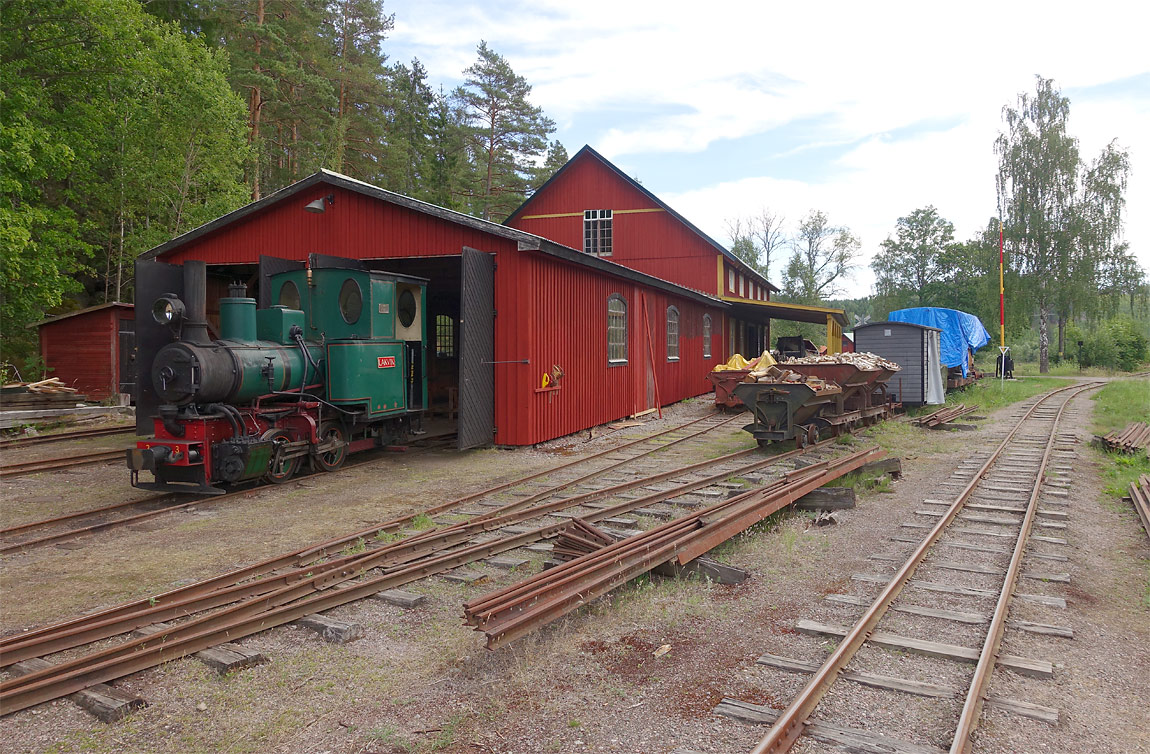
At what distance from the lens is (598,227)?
27078 mm

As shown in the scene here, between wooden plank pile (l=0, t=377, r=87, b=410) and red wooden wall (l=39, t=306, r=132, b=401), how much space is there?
62cm

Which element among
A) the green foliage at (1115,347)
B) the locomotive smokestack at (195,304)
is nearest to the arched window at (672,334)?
the locomotive smokestack at (195,304)

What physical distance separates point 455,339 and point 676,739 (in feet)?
50.5

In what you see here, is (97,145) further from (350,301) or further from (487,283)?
(350,301)

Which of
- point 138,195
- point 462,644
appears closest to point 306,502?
point 462,644

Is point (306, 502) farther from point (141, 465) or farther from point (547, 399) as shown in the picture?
point (547, 399)

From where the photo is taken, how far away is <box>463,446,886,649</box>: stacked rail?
12.8ft

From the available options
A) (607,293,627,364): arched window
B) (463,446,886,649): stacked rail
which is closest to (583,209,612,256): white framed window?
(607,293,627,364): arched window

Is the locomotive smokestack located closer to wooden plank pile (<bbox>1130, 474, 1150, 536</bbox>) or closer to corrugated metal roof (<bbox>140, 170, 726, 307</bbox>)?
corrugated metal roof (<bbox>140, 170, 726, 307</bbox>)

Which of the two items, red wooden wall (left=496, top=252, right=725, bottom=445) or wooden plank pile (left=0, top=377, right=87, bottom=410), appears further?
wooden plank pile (left=0, top=377, right=87, bottom=410)

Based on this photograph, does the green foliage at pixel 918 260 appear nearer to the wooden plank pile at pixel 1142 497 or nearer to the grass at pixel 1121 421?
the grass at pixel 1121 421

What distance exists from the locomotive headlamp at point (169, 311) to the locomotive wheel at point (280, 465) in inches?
68.3

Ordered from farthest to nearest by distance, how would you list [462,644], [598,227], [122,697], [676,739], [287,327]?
[598,227] < [287,327] < [462,644] < [122,697] < [676,739]

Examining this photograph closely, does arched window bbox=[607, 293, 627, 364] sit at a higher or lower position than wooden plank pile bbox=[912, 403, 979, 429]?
higher
